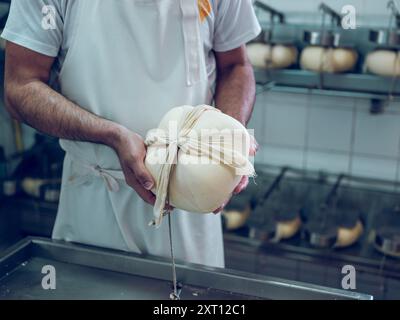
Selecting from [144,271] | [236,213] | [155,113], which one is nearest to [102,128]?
[155,113]

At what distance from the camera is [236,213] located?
1584 mm

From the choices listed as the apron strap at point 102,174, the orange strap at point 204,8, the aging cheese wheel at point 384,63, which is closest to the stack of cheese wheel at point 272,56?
the aging cheese wheel at point 384,63

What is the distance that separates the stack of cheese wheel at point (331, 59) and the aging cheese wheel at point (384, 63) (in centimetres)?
5

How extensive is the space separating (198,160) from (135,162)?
4.0 inches

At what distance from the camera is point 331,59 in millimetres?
1477

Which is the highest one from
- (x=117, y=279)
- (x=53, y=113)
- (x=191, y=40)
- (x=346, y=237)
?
(x=191, y=40)

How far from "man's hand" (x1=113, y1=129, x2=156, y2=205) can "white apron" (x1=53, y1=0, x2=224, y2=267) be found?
15 centimetres

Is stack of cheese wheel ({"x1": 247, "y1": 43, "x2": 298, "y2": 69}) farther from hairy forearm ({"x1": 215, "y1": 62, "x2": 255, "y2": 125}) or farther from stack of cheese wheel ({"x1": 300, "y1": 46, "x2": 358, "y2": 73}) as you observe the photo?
hairy forearm ({"x1": 215, "y1": 62, "x2": 255, "y2": 125})

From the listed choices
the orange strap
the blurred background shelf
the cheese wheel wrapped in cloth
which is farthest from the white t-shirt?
the blurred background shelf

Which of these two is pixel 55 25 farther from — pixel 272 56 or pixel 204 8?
pixel 272 56

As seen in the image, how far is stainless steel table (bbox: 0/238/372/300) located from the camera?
2.58 ft

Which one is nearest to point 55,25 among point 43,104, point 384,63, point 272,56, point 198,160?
point 43,104

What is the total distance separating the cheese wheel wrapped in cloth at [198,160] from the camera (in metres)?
0.71

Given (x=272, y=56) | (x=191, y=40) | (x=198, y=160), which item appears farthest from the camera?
(x=272, y=56)
